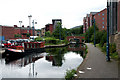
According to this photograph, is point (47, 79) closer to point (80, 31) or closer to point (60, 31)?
point (60, 31)

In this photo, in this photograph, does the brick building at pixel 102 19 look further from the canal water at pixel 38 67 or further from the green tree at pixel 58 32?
the canal water at pixel 38 67

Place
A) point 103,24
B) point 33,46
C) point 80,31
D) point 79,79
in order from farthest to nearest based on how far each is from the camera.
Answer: point 80,31
point 103,24
point 33,46
point 79,79

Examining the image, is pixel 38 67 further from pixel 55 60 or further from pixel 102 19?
pixel 102 19

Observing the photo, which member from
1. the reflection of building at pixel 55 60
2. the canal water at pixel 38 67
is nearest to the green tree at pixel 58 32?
the reflection of building at pixel 55 60

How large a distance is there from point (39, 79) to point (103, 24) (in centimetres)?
4875

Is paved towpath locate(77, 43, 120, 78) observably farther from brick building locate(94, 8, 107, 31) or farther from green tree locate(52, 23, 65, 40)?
brick building locate(94, 8, 107, 31)

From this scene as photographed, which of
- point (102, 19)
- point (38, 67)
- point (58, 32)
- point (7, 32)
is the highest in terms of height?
point (102, 19)

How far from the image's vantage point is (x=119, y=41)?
10.5 meters

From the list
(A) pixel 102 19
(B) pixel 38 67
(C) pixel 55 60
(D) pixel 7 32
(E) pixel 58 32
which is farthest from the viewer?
(A) pixel 102 19

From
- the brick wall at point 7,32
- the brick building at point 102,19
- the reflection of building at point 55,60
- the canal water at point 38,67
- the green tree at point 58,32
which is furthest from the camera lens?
the brick building at point 102,19

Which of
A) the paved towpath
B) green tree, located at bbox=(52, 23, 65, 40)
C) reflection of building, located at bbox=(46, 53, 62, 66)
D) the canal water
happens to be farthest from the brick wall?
the paved towpath

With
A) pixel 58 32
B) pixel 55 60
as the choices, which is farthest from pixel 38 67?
pixel 58 32

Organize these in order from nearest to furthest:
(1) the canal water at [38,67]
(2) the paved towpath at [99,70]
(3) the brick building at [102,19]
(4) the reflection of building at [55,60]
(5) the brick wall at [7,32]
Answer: (2) the paved towpath at [99,70] → (1) the canal water at [38,67] → (4) the reflection of building at [55,60] → (5) the brick wall at [7,32] → (3) the brick building at [102,19]

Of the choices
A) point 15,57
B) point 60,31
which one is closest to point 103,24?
point 60,31
